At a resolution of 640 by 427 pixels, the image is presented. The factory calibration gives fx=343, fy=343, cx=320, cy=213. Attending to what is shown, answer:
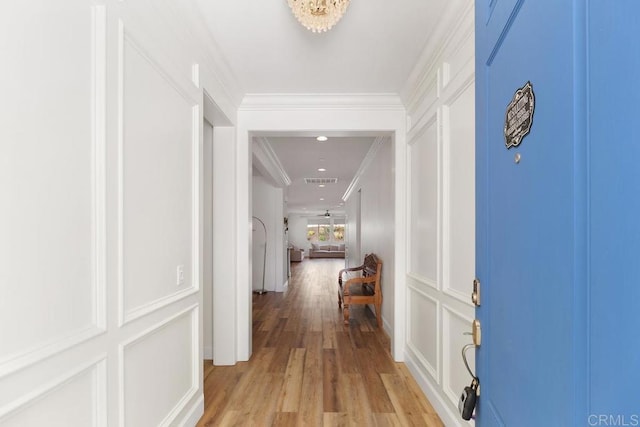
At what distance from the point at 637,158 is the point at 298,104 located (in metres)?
3.10

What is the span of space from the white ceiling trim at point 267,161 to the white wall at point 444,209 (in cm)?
228

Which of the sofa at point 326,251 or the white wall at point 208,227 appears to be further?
the sofa at point 326,251

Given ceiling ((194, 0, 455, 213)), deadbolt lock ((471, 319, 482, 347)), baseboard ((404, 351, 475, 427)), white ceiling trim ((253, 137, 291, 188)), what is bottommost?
baseboard ((404, 351, 475, 427))

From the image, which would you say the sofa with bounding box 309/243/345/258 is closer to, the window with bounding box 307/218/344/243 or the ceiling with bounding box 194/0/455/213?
the window with bounding box 307/218/344/243

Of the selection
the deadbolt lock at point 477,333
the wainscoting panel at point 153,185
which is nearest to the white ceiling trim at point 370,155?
the wainscoting panel at point 153,185

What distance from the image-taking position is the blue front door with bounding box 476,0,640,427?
45cm

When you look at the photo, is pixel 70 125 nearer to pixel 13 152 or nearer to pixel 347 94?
pixel 13 152

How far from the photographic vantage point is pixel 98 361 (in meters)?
1.28

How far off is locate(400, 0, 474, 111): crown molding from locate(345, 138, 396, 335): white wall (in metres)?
0.64

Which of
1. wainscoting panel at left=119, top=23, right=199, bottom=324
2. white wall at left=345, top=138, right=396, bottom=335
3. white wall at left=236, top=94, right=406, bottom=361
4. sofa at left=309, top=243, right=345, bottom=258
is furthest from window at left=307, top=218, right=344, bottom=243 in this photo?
wainscoting panel at left=119, top=23, right=199, bottom=324

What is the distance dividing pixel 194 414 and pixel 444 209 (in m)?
2.10

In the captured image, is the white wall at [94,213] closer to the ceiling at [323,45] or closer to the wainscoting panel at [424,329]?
the ceiling at [323,45]

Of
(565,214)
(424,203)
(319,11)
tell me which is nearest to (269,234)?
(424,203)

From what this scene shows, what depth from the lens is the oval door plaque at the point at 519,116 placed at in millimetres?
687
